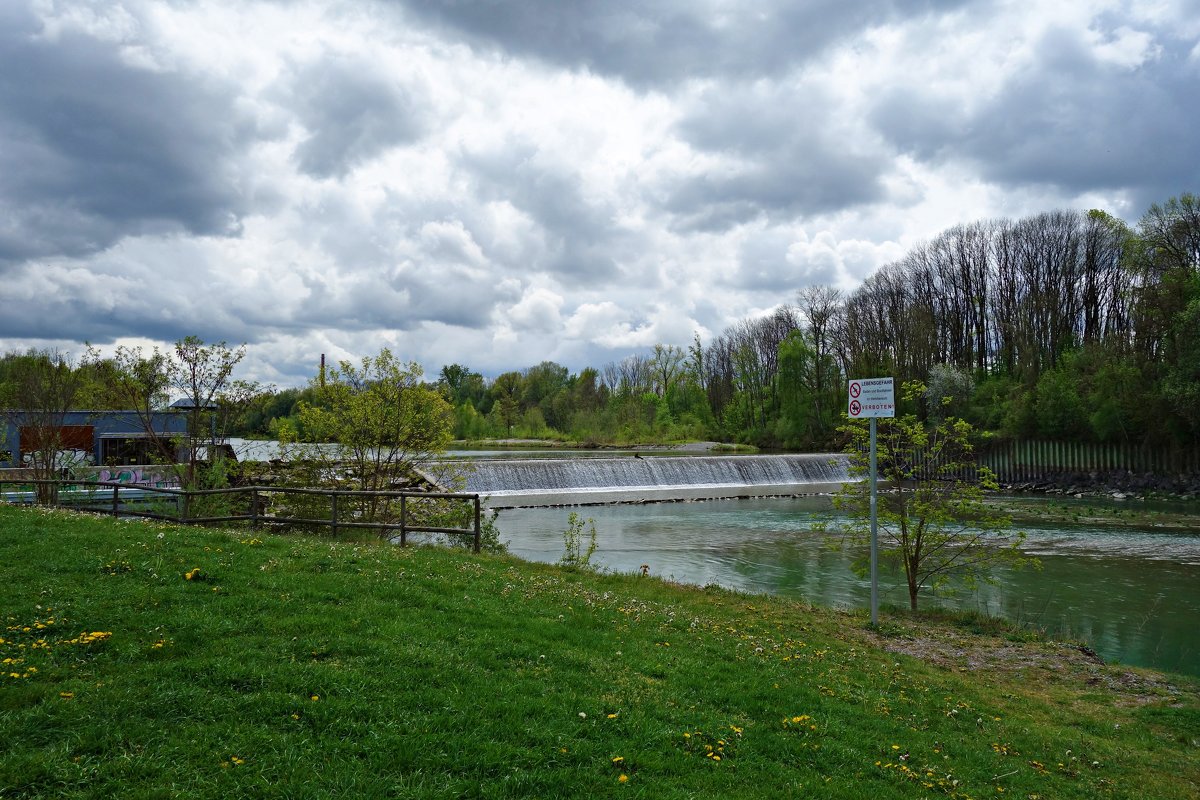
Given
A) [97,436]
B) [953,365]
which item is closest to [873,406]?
[97,436]

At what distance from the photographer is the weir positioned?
3212cm

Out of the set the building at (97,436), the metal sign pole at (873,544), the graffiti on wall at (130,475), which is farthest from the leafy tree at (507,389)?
the metal sign pole at (873,544)

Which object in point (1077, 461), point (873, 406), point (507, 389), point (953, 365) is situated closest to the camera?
point (873, 406)

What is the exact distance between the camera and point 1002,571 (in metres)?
17.6

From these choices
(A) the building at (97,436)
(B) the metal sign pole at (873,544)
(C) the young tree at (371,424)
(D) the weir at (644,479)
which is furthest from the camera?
(D) the weir at (644,479)

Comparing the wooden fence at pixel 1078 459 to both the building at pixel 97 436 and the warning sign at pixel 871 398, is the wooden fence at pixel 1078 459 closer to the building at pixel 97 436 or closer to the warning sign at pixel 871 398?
the warning sign at pixel 871 398

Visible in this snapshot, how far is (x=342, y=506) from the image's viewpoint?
15.5m

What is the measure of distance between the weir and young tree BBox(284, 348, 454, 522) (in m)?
12.6

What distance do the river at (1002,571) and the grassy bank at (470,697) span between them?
4502 mm

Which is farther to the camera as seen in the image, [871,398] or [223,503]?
[223,503]

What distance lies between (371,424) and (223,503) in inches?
132

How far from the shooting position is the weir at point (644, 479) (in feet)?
105

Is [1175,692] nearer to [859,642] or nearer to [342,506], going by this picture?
[859,642]

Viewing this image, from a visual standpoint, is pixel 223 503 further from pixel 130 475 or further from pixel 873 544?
pixel 873 544
